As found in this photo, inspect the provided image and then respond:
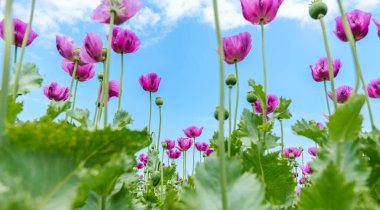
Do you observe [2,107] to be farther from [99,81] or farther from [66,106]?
[99,81]

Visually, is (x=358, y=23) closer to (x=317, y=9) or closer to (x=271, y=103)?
(x=317, y=9)

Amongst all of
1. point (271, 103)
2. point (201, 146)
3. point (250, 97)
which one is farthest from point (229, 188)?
point (201, 146)

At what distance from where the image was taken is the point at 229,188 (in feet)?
2.54

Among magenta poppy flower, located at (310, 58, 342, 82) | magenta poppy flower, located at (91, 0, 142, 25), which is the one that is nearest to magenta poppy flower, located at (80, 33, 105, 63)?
magenta poppy flower, located at (91, 0, 142, 25)

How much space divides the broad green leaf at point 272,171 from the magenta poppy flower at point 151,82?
153cm

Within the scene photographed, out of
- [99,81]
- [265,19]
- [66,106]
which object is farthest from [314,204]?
[99,81]

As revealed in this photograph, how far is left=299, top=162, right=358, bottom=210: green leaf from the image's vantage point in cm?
70

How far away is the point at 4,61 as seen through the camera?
551mm

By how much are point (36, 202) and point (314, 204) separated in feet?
1.72

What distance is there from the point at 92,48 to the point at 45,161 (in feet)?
3.08

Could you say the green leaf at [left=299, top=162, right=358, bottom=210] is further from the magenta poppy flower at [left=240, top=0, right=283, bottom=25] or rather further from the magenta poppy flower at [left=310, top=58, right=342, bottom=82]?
the magenta poppy flower at [left=310, top=58, right=342, bottom=82]

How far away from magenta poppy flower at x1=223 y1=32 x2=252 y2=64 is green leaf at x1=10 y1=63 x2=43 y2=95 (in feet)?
2.58

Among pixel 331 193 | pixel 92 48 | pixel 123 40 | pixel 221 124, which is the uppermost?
pixel 123 40

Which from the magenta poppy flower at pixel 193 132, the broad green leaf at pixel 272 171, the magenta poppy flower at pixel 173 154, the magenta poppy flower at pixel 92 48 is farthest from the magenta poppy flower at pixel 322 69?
the magenta poppy flower at pixel 173 154
